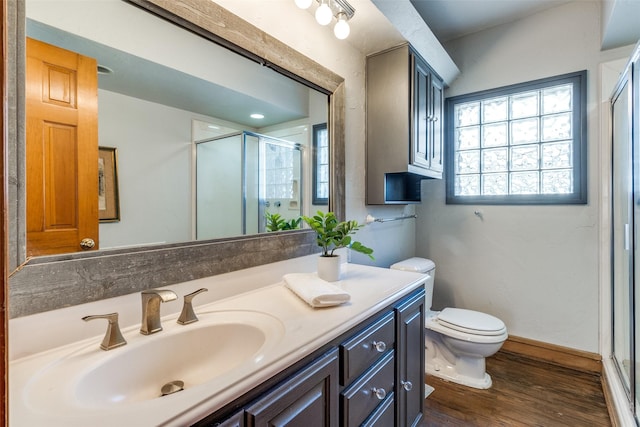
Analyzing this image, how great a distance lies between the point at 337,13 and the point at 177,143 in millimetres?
1063

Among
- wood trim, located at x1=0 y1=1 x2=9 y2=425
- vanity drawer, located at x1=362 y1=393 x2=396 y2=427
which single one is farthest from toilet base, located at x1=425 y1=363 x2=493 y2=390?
wood trim, located at x1=0 y1=1 x2=9 y2=425

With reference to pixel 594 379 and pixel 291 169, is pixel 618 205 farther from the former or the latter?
pixel 291 169

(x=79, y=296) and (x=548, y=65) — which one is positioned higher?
(x=548, y=65)

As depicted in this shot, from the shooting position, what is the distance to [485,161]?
2.51 m

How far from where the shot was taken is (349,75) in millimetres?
1859

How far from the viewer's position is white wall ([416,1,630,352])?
2.11m

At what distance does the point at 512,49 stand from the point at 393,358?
2.51 meters

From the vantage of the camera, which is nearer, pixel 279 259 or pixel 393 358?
pixel 393 358

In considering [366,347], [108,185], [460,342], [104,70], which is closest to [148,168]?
[108,185]

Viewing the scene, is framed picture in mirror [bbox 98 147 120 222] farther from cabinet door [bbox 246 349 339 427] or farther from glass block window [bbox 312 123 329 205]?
Answer: glass block window [bbox 312 123 329 205]

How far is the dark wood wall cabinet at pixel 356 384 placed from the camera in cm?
67

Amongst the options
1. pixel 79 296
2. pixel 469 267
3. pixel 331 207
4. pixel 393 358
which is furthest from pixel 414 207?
pixel 79 296

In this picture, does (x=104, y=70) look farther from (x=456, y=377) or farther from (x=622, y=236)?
(x=622, y=236)

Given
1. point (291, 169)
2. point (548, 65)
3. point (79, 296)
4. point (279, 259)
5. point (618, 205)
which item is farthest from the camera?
point (548, 65)
